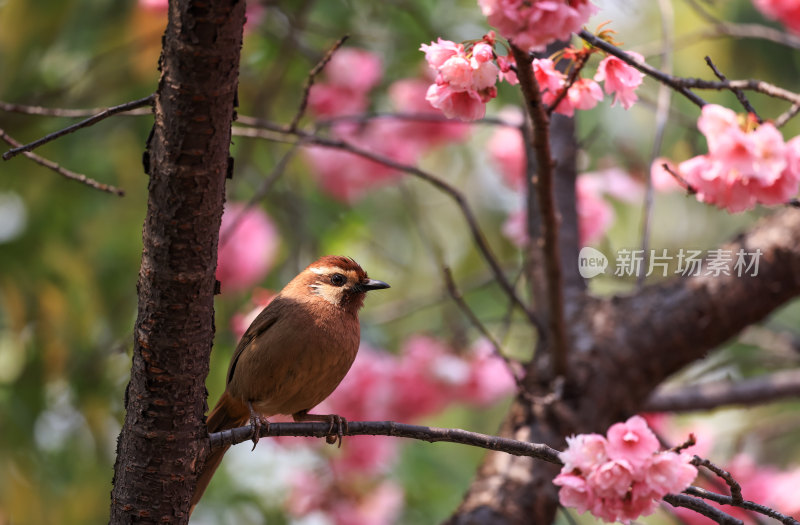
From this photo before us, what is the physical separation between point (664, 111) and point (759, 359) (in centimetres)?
193

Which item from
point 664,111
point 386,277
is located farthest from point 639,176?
point 386,277

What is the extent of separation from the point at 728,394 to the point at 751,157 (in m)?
2.69

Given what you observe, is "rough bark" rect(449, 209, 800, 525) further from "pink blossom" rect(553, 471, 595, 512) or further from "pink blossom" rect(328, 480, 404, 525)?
"pink blossom" rect(328, 480, 404, 525)

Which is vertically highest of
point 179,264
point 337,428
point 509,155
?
point 509,155

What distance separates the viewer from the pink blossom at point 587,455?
6.39 feet

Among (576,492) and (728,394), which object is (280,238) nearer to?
(728,394)

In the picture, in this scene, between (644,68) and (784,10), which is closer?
(644,68)

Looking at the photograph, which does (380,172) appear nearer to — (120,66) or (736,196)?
(120,66)

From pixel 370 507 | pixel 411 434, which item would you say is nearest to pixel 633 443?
pixel 411 434

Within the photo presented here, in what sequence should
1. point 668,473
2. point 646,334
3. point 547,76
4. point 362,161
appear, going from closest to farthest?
1. point 668,473
2. point 547,76
3. point 646,334
4. point 362,161

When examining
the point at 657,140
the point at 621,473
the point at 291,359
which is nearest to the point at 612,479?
the point at 621,473

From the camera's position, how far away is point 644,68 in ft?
6.01

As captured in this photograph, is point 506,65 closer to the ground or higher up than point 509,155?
closer to the ground

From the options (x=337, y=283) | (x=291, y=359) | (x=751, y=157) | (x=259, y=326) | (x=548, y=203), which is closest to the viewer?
(x=751, y=157)
